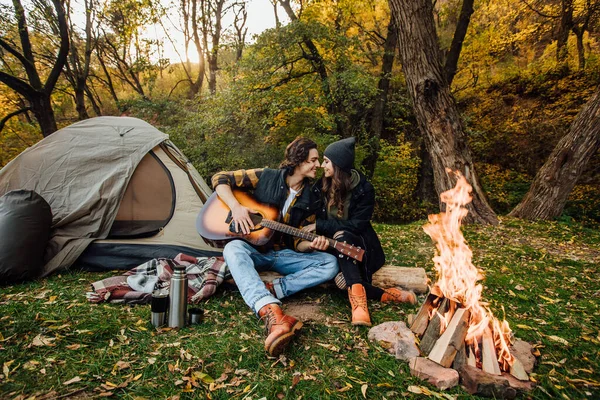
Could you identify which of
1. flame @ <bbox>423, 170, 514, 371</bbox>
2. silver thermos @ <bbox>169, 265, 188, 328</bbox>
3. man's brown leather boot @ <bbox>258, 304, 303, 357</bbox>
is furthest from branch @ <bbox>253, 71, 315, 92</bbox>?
man's brown leather boot @ <bbox>258, 304, 303, 357</bbox>

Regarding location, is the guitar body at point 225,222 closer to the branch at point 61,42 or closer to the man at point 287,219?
the man at point 287,219

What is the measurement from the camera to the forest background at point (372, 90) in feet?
26.7

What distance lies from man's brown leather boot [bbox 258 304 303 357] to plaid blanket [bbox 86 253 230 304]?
861mm

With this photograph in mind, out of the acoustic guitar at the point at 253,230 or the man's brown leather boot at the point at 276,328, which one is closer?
the man's brown leather boot at the point at 276,328

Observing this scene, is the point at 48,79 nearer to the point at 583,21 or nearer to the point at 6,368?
the point at 6,368

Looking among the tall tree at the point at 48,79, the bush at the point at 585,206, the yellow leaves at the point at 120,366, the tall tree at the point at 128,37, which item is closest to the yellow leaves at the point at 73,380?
the yellow leaves at the point at 120,366

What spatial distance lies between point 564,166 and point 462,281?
5.46 meters

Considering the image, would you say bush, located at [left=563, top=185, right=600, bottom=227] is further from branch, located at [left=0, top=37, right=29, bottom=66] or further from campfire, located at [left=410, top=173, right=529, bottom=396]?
branch, located at [left=0, top=37, right=29, bottom=66]

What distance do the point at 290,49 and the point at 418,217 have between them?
6.24 metres

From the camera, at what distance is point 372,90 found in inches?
314

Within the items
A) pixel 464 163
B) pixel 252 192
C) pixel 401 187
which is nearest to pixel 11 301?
pixel 252 192

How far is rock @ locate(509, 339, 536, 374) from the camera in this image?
211 cm

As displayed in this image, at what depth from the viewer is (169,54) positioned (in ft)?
55.6

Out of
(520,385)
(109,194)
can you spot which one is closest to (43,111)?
(109,194)
